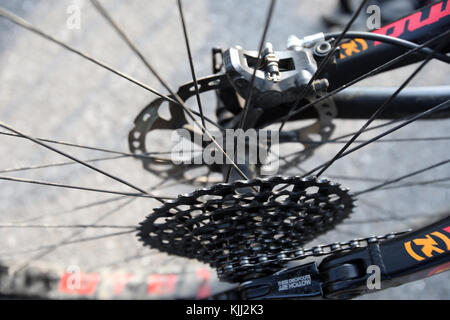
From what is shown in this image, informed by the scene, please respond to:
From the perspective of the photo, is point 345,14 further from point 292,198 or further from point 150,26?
point 292,198

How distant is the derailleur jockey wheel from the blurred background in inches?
16.7

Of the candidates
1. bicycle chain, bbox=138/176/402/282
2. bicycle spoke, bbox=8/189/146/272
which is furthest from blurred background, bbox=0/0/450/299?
bicycle chain, bbox=138/176/402/282

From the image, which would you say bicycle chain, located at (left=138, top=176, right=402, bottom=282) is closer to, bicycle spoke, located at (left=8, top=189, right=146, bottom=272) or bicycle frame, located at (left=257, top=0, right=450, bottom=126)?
bicycle frame, located at (left=257, top=0, right=450, bottom=126)

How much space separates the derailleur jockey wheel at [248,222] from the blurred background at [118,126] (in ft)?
1.39

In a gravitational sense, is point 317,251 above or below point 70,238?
below

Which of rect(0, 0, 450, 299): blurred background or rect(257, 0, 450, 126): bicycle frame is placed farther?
rect(0, 0, 450, 299): blurred background

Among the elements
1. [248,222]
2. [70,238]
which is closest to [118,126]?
[70,238]

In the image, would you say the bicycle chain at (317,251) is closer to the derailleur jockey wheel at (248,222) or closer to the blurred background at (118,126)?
the derailleur jockey wheel at (248,222)

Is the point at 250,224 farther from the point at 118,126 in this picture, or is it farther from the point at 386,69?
the point at 118,126

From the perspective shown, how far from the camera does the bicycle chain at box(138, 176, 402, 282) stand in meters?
0.59

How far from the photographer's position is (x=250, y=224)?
2.09 ft

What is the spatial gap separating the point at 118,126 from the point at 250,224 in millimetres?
742

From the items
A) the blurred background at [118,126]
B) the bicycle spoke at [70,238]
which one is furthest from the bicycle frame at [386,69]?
the bicycle spoke at [70,238]

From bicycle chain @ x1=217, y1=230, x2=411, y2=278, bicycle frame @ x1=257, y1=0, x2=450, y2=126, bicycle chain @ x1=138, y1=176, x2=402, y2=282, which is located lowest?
bicycle chain @ x1=217, y1=230, x2=411, y2=278
